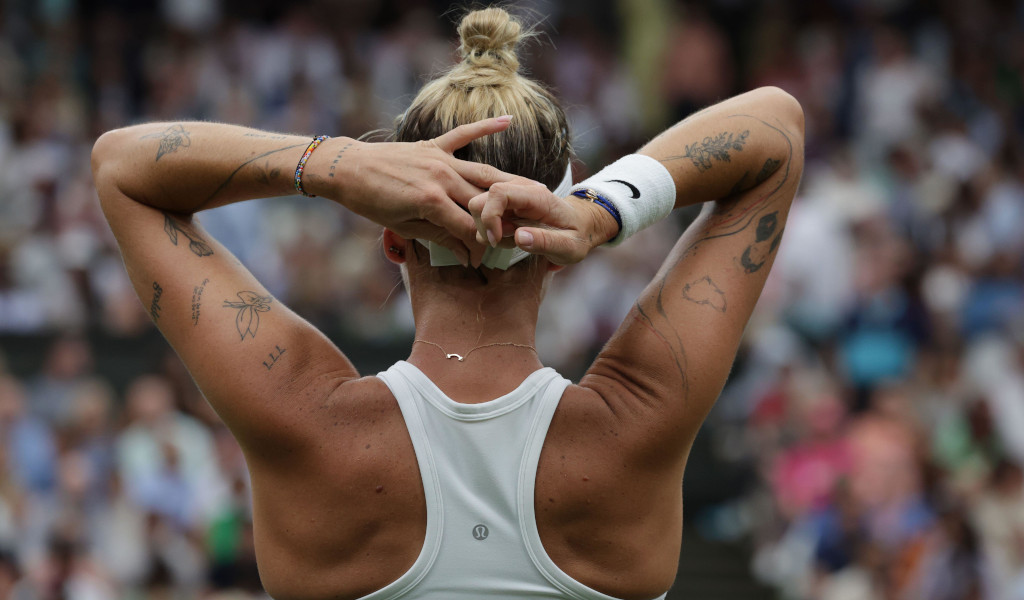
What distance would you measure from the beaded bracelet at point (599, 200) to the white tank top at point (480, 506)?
0.33m

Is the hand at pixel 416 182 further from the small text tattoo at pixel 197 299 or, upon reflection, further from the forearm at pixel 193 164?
the small text tattoo at pixel 197 299

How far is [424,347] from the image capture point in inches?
84.4

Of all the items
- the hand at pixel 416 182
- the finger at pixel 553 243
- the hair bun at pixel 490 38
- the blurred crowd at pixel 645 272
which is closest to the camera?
the finger at pixel 553 243

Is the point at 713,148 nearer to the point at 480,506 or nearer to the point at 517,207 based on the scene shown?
the point at 517,207

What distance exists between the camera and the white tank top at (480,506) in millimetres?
2029

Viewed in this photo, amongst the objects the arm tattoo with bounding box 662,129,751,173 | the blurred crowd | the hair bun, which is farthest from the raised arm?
the blurred crowd

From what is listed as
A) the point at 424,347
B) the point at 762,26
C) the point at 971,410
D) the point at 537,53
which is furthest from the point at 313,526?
the point at 762,26

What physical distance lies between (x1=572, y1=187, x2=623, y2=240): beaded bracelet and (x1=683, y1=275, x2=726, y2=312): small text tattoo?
0.20m

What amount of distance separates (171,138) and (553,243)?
30.2 inches

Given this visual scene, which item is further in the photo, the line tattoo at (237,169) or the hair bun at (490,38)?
the hair bun at (490,38)

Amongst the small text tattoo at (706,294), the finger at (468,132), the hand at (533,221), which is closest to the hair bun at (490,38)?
the finger at (468,132)

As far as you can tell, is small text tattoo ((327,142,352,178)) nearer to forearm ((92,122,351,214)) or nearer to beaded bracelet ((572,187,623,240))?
forearm ((92,122,351,214))

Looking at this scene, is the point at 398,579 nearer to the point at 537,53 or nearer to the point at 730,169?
the point at 730,169

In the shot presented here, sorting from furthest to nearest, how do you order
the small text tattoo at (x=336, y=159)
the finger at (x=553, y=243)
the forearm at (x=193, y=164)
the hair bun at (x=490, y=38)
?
the hair bun at (x=490, y=38) → the forearm at (x=193, y=164) → the small text tattoo at (x=336, y=159) → the finger at (x=553, y=243)
